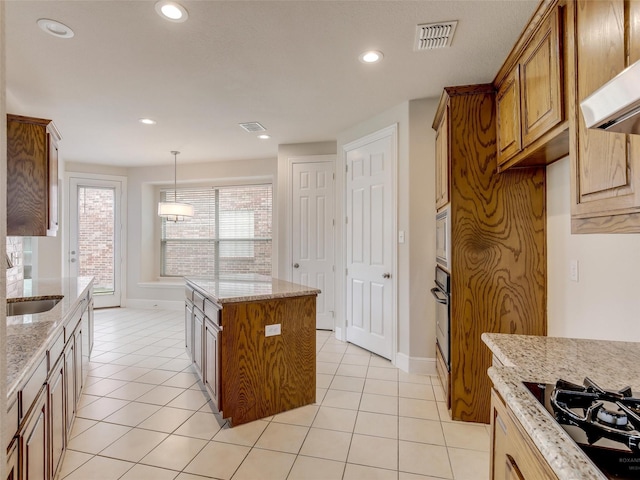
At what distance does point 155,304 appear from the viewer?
6.22 meters

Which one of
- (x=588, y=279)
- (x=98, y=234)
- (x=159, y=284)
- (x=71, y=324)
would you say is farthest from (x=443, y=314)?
(x=98, y=234)

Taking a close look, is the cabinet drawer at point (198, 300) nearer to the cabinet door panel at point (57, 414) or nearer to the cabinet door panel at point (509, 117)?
the cabinet door panel at point (57, 414)

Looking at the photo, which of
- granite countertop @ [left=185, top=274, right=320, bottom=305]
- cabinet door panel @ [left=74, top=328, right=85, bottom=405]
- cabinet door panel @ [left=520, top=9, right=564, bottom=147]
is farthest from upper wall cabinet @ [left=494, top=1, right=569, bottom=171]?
cabinet door panel @ [left=74, top=328, right=85, bottom=405]

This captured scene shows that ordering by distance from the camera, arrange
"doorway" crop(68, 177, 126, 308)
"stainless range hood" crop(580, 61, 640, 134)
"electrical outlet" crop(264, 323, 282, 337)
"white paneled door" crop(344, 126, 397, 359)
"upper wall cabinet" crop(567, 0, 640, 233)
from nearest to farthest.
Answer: "stainless range hood" crop(580, 61, 640, 134)
"upper wall cabinet" crop(567, 0, 640, 233)
"electrical outlet" crop(264, 323, 282, 337)
"white paneled door" crop(344, 126, 397, 359)
"doorway" crop(68, 177, 126, 308)

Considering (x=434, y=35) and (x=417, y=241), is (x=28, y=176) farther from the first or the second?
(x=417, y=241)

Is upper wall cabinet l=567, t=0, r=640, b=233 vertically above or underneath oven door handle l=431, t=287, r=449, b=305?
above

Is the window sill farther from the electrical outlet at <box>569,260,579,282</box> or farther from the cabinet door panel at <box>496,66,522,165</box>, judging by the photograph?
the electrical outlet at <box>569,260,579,282</box>

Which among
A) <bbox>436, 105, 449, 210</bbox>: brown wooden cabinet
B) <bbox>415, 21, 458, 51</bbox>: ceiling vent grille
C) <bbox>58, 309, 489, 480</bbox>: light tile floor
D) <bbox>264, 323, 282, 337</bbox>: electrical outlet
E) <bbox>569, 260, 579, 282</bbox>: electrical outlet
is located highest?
<bbox>415, 21, 458, 51</bbox>: ceiling vent grille

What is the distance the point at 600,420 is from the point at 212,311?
221 cm

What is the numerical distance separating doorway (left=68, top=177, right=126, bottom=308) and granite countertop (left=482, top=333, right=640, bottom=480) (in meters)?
6.48

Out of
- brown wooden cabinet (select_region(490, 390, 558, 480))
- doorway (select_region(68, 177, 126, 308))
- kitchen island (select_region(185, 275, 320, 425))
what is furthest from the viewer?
doorway (select_region(68, 177, 126, 308))

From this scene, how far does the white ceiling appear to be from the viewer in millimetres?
2018

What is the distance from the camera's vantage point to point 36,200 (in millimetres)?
2709

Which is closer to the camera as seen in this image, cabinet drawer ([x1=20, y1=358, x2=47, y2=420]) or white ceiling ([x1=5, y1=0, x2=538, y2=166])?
cabinet drawer ([x1=20, y1=358, x2=47, y2=420])
